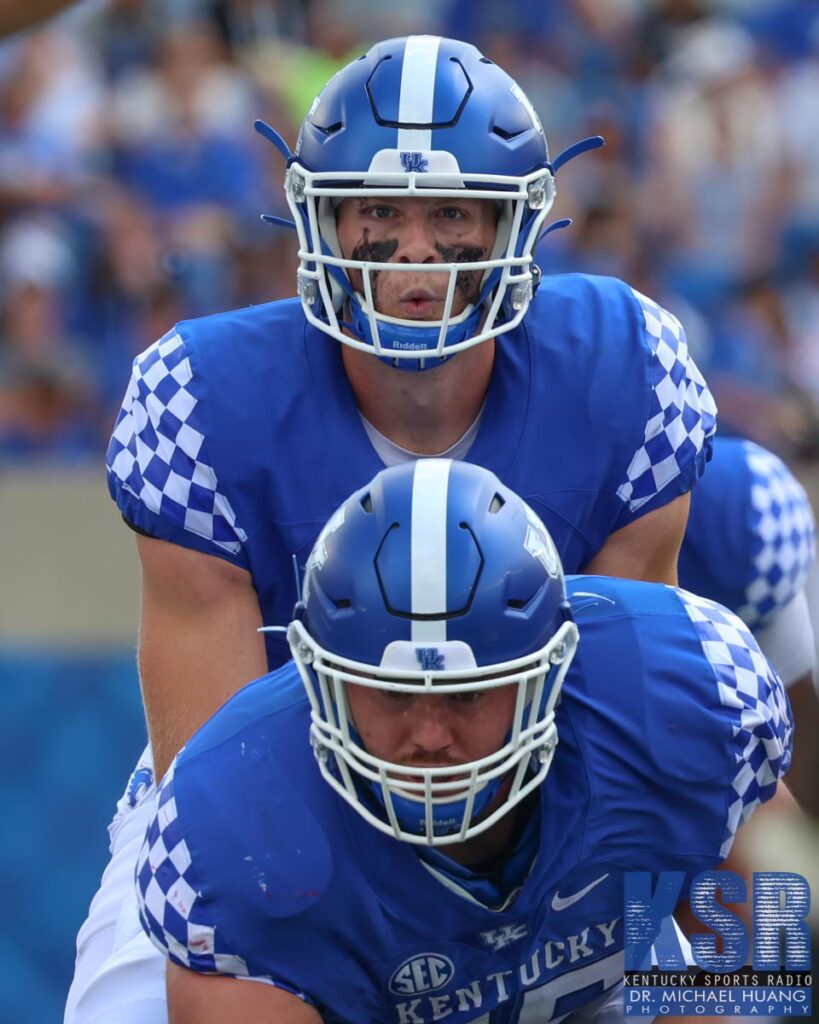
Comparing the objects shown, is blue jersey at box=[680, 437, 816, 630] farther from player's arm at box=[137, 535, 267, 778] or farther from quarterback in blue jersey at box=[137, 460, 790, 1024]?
quarterback in blue jersey at box=[137, 460, 790, 1024]

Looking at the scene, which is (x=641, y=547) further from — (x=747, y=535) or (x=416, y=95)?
(x=747, y=535)

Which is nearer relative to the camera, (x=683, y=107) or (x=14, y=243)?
(x=14, y=243)

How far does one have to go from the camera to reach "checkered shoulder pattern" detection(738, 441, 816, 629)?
12.1 feet

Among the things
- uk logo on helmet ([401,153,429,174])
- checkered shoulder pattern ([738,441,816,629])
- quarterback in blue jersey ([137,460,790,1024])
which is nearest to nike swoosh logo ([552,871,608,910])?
quarterback in blue jersey ([137,460,790,1024])

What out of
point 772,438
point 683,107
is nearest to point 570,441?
point 772,438

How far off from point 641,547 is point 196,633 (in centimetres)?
67

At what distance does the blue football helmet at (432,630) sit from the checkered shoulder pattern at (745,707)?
0.24 meters

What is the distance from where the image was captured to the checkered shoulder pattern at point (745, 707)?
2197 mm

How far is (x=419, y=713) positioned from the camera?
197 centimetres

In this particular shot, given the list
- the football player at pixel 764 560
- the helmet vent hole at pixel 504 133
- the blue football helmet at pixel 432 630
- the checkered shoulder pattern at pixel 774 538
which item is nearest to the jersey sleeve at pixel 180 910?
the blue football helmet at pixel 432 630

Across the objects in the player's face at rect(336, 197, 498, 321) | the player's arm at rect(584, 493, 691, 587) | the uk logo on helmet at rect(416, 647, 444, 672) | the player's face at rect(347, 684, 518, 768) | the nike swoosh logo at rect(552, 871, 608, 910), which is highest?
the player's face at rect(336, 197, 498, 321)

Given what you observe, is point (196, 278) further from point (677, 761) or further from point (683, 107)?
point (677, 761)

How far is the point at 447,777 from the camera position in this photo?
1.97 meters

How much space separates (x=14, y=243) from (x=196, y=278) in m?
0.57
